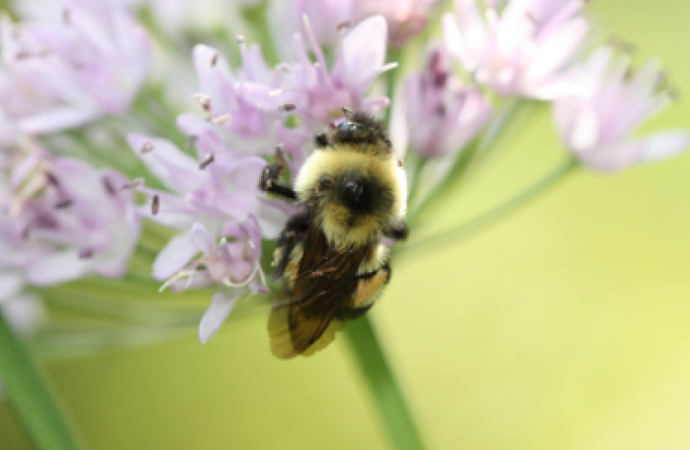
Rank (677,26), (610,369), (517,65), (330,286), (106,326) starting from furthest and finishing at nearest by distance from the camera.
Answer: (677,26) < (610,369) < (106,326) < (517,65) < (330,286)

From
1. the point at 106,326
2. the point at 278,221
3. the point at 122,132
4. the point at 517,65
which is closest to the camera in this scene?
the point at 278,221

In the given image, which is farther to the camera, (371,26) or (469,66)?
(469,66)

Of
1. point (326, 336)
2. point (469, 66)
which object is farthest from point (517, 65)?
point (326, 336)

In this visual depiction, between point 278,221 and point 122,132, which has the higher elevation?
point 122,132

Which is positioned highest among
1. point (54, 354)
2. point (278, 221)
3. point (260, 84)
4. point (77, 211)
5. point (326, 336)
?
point (260, 84)

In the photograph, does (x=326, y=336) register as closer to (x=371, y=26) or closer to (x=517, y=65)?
(x=371, y=26)

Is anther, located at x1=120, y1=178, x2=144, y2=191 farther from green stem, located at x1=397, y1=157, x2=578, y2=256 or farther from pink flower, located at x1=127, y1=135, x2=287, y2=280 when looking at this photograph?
green stem, located at x1=397, y1=157, x2=578, y2=256

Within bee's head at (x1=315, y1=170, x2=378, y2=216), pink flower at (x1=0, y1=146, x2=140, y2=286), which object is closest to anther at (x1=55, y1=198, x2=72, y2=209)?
pink flower at (x1=0, y1=146, x2=140, y2=286)

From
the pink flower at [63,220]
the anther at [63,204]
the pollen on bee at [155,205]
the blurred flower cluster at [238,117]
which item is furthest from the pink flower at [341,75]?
the anther at [63,204]
